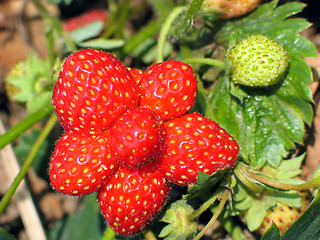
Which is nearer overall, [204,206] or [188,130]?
[188,130]

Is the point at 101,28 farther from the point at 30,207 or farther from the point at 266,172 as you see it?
the point at 266,172

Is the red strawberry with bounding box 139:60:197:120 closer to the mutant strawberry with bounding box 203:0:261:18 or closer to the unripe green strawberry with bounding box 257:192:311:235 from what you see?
the mutant strawberry with bounding box 203:0:261:18

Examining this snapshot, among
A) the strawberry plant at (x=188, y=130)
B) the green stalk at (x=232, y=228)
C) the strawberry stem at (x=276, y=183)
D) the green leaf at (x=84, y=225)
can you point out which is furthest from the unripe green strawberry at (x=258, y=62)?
the green leaf at (x=84, y=225)

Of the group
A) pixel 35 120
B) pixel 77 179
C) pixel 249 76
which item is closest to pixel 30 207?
pixel 35 120

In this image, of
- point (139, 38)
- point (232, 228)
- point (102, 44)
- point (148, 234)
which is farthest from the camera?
point (139, 38)

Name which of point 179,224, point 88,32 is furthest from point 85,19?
point 179,224

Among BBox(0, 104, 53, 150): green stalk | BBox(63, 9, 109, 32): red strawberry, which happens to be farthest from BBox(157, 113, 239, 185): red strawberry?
BBox(63, 9, 109, 32): red strawberry

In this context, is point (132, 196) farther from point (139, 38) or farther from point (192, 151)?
point (139, 38)
